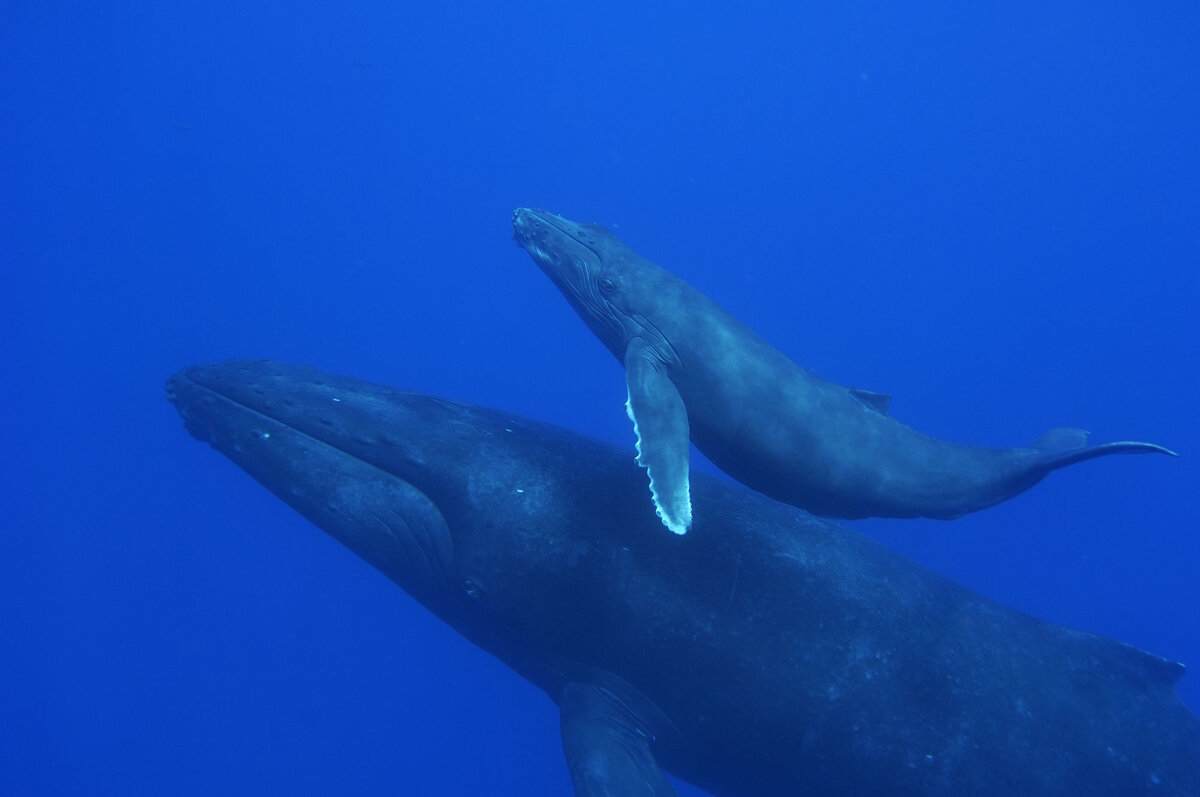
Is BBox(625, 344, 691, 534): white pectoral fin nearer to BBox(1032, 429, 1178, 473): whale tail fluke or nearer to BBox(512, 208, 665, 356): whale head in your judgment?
BBox(512, 208, 665, 356): whale head

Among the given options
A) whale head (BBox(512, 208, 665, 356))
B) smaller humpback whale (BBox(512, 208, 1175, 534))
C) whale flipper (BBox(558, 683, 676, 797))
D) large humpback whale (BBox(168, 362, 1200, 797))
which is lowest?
whale flipper (BBox(558, 683, 676, 797))

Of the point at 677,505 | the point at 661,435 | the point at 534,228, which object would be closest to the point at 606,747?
the point at 677,505

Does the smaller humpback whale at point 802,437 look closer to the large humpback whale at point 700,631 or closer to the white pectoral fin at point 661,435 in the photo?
the white pectoral fin at point 661,435

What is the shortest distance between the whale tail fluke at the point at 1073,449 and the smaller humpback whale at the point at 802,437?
0.01m

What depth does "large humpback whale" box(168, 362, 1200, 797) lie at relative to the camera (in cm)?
709

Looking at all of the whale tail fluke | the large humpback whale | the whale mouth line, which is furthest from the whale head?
the whale tail fluke

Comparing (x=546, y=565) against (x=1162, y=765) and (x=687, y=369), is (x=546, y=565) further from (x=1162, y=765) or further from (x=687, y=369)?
(x=1162, y=765)

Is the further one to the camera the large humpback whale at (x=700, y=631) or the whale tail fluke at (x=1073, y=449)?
the large humpback whale at (x=700, y=631)

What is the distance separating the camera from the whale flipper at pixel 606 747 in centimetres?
653

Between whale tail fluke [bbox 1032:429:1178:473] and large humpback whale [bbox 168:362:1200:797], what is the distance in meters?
1.91

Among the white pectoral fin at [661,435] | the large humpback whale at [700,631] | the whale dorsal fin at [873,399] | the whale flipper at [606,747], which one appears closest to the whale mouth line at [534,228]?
the white pectoral fin at [661,435]

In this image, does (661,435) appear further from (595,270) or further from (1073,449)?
(1073,449)

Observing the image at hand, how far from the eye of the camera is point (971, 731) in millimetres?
7223

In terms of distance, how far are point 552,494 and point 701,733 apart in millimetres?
2659
